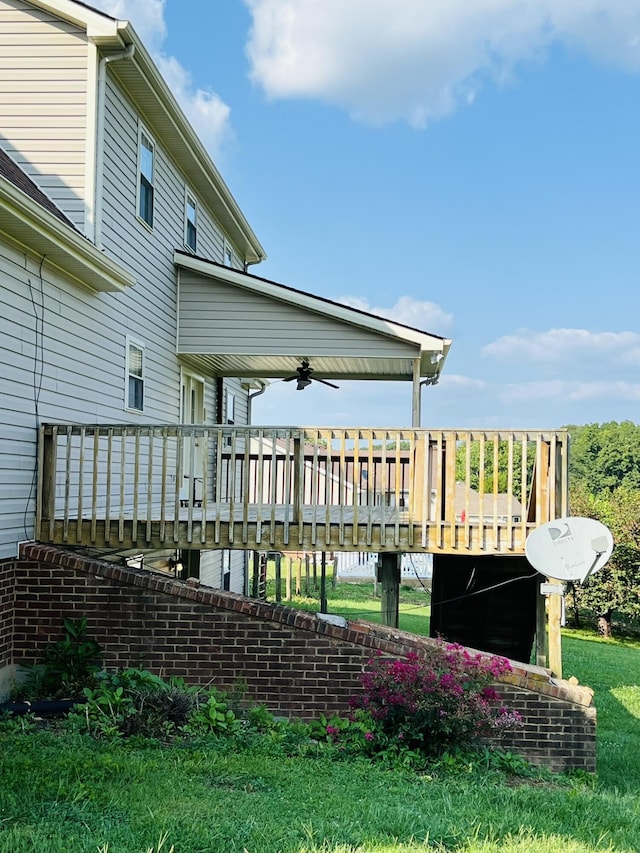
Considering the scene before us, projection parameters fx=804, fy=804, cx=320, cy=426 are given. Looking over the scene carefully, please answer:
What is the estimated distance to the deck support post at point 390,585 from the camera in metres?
9.31

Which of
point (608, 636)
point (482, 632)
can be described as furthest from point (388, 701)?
point (608, 636)

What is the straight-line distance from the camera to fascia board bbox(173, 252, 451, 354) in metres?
12.0

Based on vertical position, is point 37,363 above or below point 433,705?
above

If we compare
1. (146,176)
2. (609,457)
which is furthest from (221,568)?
(609,457)

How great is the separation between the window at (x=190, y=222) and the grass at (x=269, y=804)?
9609 millimetres

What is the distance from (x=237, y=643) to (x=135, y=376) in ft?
16.4

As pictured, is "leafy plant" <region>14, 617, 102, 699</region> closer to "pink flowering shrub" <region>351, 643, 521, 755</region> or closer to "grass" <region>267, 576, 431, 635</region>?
"pink flowering shrub" <region>351, 643, 521, 755</region>

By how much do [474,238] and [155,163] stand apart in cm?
5116

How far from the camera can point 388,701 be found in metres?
6.61

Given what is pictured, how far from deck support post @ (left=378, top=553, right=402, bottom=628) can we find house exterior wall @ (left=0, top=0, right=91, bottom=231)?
17.5ft

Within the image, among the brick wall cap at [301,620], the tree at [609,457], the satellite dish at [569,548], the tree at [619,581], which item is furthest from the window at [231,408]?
the tree at [609,457]

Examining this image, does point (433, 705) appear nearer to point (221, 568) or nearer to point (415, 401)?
point (415, 401)

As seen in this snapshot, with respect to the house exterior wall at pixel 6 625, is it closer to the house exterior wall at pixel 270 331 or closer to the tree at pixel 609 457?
the house exterior wall at pixel 270 331

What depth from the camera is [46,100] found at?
31.4 ft
